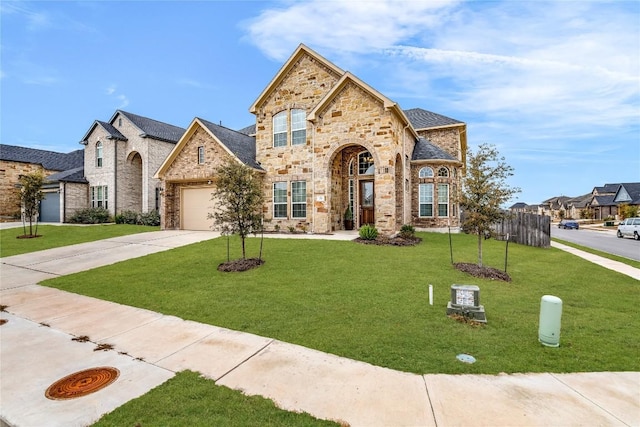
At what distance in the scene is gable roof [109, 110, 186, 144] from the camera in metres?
24.9

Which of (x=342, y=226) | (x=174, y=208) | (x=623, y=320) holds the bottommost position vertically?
(x=623, y=320)

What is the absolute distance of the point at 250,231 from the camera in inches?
372

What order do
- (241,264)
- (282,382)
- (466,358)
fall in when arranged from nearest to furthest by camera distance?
(282,382)
(466,358)
(241,264)

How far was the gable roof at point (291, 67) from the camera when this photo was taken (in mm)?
15977

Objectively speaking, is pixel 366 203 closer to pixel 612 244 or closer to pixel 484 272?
pixel 484 272

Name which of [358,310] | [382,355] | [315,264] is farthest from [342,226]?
[382,355]

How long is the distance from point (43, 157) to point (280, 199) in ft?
95.8

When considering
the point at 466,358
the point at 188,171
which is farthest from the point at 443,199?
Answer: the point at 188,171

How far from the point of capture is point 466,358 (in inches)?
153

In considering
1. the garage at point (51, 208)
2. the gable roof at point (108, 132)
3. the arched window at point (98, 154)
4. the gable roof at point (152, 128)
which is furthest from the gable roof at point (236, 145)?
the garage at point (51, 208)

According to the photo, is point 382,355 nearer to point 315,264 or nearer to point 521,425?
point 521,425

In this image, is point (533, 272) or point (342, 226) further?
point (342, 226)

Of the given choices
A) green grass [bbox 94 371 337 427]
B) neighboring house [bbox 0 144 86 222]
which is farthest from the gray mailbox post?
neighboring house [bbox 0 144 86 222]

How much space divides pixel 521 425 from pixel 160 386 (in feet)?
12.4
